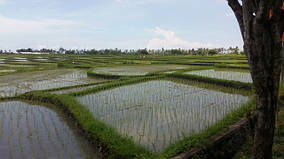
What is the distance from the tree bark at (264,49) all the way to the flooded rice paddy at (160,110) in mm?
1705

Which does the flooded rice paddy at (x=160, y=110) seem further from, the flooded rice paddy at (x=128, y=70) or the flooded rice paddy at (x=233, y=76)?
the flooded rice paddy at (x=128, y=70)

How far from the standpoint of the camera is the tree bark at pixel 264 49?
69.0 inches

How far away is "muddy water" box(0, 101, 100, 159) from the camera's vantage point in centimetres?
317

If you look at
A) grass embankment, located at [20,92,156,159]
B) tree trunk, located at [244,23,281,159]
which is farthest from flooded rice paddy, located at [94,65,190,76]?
tree trunk, located at [244,23,281,159]

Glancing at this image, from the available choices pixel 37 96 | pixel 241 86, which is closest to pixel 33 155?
pixel 37 96

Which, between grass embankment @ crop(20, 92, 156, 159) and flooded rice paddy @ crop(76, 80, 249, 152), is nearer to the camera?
grass embankment @ crop(20, 92, 156, 159)

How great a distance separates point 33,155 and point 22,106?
3258 millimetres

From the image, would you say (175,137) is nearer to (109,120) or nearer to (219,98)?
(109,120)

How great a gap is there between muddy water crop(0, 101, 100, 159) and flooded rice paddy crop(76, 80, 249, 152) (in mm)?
882

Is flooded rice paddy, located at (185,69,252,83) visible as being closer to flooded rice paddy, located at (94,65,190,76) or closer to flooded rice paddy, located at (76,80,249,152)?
flooded rice paddy, located at (76,80,249,152)

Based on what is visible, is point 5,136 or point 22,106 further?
point 22,106

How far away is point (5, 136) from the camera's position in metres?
3.82

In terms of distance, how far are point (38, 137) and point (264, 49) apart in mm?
4211

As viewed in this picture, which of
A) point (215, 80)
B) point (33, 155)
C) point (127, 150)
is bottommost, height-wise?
point (33, 155)
